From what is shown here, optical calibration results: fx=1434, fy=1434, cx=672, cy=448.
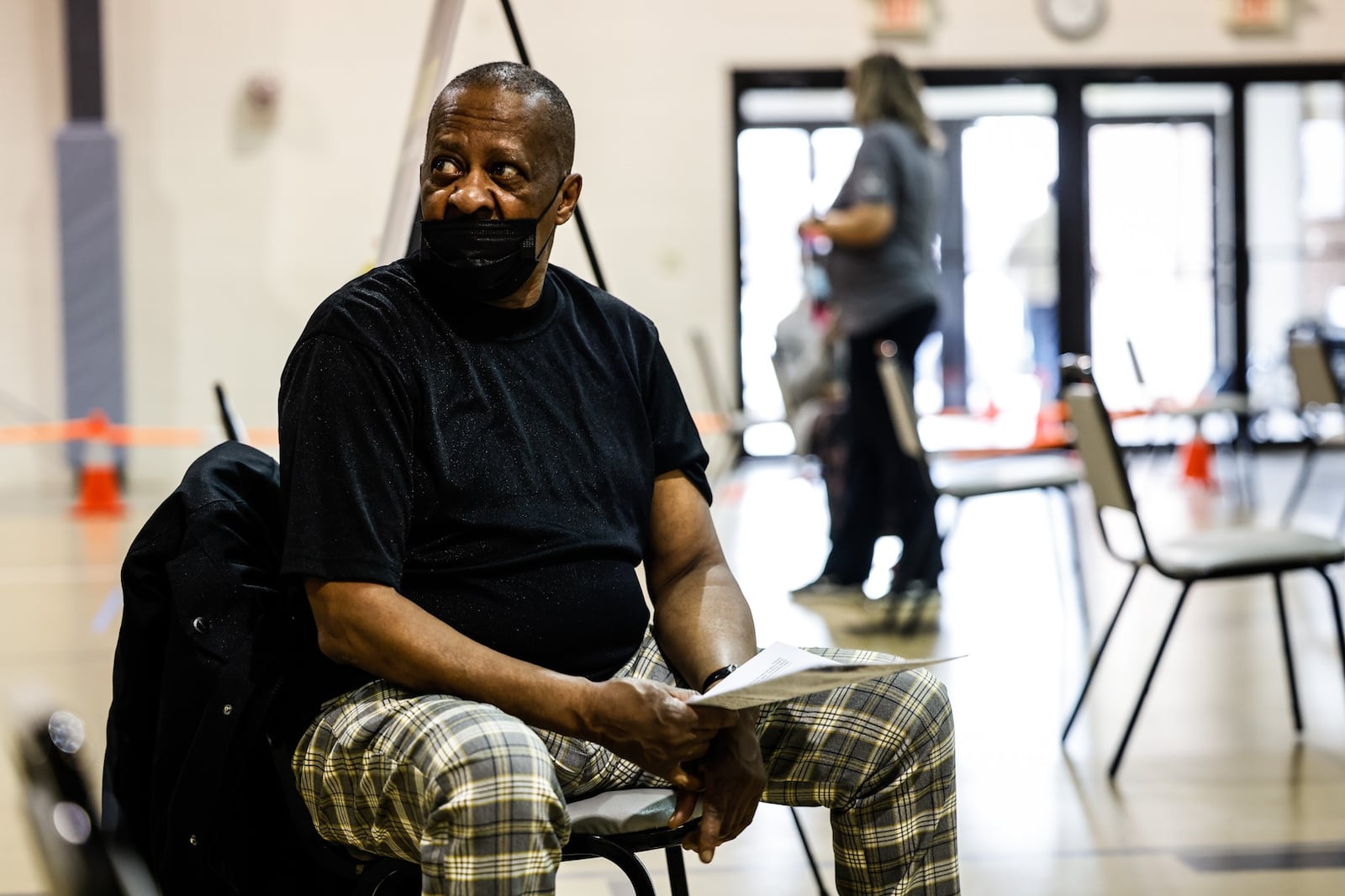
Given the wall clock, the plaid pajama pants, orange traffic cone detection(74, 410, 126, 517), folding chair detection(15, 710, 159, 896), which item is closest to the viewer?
folding chair detection(15, 710, 159, 896)

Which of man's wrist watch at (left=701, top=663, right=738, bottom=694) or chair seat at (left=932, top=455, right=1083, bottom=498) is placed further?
chair seat at (left=932, top=455, right=1083, bottom=498)

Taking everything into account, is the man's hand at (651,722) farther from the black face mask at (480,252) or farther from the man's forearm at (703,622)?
the black face mask at (480,252)

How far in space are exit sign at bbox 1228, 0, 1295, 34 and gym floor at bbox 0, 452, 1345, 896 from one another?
3.70m

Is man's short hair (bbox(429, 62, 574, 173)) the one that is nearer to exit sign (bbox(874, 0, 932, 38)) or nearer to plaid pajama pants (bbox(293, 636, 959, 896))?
plaid pajama pants (bbox(293, 636, 959, 896))

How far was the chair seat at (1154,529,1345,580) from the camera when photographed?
2674 mm

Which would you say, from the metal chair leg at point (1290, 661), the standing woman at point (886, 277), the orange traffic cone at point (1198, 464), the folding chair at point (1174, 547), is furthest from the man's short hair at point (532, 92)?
the orange traffic cone at point (1198, 464)

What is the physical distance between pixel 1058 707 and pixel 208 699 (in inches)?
94.5

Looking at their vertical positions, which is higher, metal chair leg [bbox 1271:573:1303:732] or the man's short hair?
the man's short hair

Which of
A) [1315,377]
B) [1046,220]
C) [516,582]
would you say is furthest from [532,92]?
[1046,220]

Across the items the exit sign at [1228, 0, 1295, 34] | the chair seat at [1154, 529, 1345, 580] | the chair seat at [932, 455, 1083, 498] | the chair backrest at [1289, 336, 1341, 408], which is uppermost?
the exit sign at [1228, 0, 1295, 34]

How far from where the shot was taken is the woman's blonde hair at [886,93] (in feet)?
14.1

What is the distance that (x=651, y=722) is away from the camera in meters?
1.33

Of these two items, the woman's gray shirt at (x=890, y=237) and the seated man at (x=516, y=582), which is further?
the woman's gray shirt at (x=890, y=237)

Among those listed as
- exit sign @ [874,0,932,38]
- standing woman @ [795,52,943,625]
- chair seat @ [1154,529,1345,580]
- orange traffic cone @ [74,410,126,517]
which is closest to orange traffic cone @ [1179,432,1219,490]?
exit sign @ [874,0,932,38]
